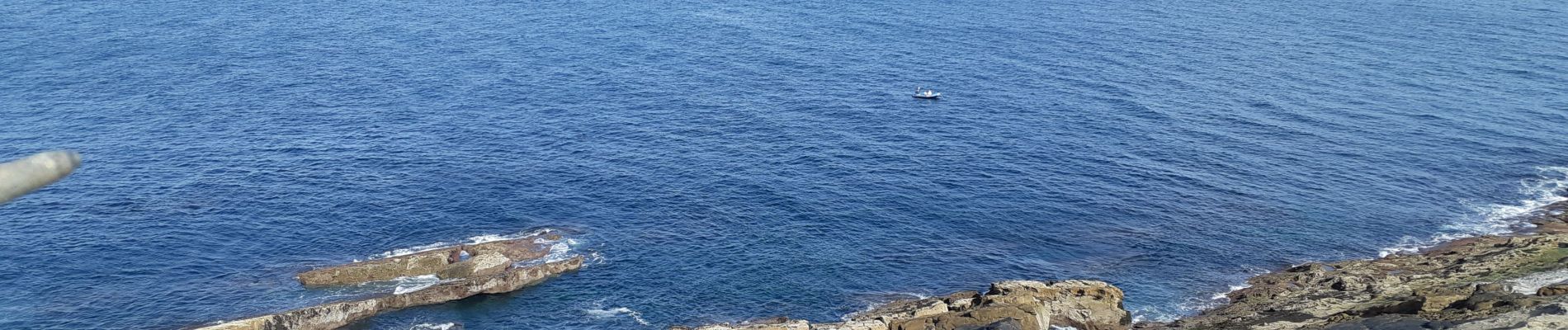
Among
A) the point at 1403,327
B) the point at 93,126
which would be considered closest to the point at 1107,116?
the point at 1403,327

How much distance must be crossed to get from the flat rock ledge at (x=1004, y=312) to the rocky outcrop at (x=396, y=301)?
1716 cm

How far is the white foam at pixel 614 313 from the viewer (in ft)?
352

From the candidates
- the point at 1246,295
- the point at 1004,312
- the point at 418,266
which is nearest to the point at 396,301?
the point at 418,266

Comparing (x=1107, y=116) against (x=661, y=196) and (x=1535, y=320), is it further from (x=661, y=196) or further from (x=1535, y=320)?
(x=1535, y=320)

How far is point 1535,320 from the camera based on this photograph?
7888 centimetres

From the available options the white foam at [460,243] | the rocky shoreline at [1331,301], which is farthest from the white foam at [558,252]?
the rocky shoreline at [1331,301]

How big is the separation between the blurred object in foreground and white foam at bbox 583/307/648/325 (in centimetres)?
9145

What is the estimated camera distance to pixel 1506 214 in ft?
426

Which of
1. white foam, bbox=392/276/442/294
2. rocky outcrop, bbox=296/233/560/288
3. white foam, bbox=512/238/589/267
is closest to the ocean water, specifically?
white foam, bbox=512/238/589/267

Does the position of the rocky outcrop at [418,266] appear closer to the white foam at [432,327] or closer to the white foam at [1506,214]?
the white foam at [432,327]

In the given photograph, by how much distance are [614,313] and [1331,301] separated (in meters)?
56.2

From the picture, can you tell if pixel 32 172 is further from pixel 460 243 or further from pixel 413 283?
pixel 460 243

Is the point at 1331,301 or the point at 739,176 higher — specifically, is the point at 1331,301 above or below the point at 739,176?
above

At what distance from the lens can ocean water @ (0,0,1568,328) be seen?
11394 centimetres
